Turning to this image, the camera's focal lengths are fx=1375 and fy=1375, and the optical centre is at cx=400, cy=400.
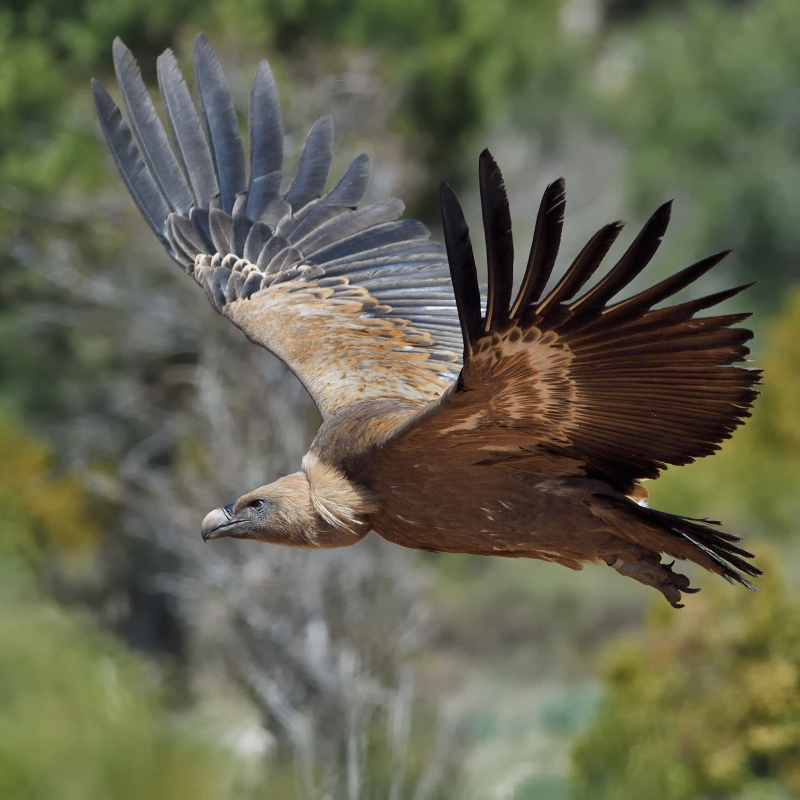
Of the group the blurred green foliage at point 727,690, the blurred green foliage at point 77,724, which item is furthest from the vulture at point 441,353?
the blurred green foliage at point 727,690

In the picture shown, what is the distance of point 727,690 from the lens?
11258 millimetres

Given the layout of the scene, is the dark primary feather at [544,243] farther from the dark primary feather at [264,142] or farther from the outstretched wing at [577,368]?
the dark primary feather at [264,142]

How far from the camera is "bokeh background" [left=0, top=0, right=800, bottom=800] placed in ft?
23.5

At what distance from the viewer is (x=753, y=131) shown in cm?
3122

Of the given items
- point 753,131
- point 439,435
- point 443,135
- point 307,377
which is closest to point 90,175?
point 443,135

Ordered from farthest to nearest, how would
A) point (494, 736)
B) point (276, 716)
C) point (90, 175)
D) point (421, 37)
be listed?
1. point (421, 37)
2. point (90, 175)
3. point (494, 736)
4. point (276, 716)

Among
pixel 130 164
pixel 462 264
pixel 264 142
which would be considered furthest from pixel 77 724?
pixel 264 142

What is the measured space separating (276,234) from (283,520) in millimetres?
1884

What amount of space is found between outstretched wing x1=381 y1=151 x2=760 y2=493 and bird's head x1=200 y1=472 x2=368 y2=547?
449mm

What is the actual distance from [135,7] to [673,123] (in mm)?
19347

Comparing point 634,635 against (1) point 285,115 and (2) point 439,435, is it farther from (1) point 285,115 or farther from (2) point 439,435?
(2) point 439,435

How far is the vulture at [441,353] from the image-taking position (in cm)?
364

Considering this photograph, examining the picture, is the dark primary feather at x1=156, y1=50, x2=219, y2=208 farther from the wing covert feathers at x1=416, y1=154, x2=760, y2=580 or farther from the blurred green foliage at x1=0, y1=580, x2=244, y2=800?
the blurred green foliage at x1=0, y1=580, x2=244, y2=800

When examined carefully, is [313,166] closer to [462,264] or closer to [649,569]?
[649,569]
